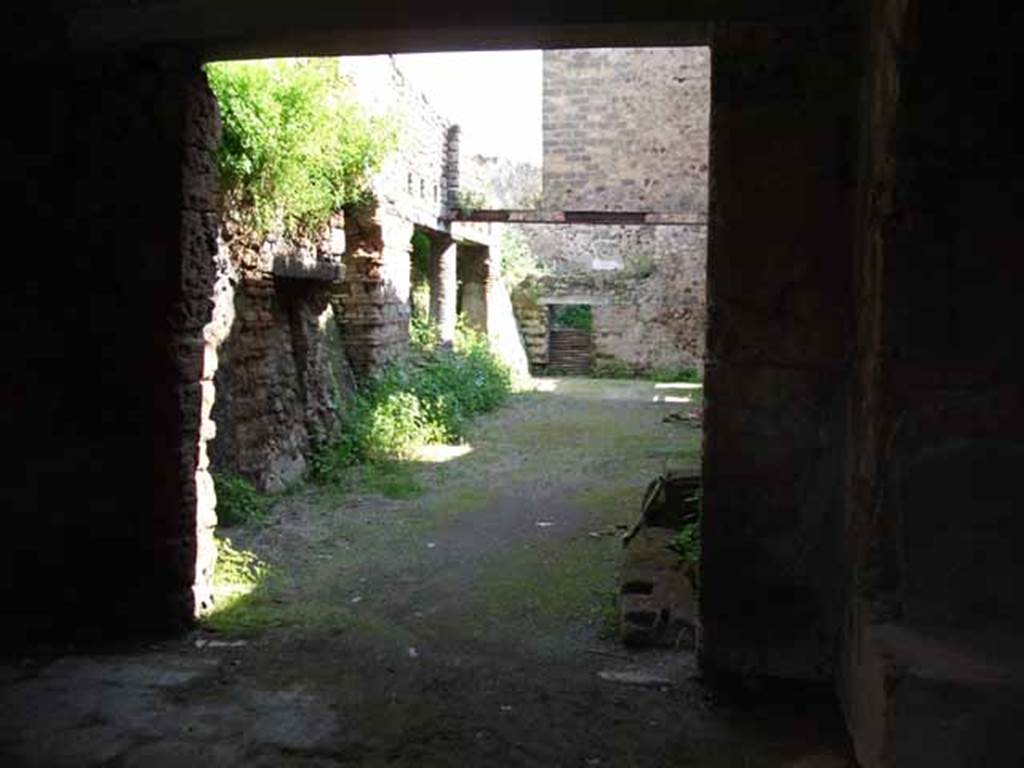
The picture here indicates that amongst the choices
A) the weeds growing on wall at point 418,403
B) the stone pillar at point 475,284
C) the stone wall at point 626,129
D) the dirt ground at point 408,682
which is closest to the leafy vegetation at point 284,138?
the weeds growing on wall at point 418,403

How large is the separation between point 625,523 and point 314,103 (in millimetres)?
3860

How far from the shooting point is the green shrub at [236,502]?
21.7 ft

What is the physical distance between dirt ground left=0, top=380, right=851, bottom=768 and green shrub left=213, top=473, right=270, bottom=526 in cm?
18

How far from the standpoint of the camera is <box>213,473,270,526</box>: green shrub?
6.61 meters

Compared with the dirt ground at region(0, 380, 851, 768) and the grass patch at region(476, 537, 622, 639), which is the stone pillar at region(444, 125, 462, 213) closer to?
the dirt ground at region(0, 380, 851, 768)

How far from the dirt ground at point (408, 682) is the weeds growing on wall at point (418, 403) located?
2.20 meters

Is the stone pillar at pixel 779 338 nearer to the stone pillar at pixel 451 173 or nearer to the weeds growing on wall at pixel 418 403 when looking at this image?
the weeds growing on wall at pixel 418 403

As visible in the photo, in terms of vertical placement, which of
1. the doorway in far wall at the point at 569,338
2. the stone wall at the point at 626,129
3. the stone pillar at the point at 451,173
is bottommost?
the doorway in far wall at the point at 569,338

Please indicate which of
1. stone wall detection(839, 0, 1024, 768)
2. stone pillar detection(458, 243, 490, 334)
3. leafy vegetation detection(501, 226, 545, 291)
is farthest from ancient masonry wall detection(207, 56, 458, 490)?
leafy vegetation detection(501, 226, 545, 291)

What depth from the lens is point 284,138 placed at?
7.00 metres

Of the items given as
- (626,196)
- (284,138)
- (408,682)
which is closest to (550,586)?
(408,682)

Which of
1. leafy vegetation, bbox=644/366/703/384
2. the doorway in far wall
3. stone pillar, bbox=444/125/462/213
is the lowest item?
leafy vegetation, bbox=644/366/703/384

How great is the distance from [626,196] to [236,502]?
48.4 ft

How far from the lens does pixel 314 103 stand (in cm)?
745
